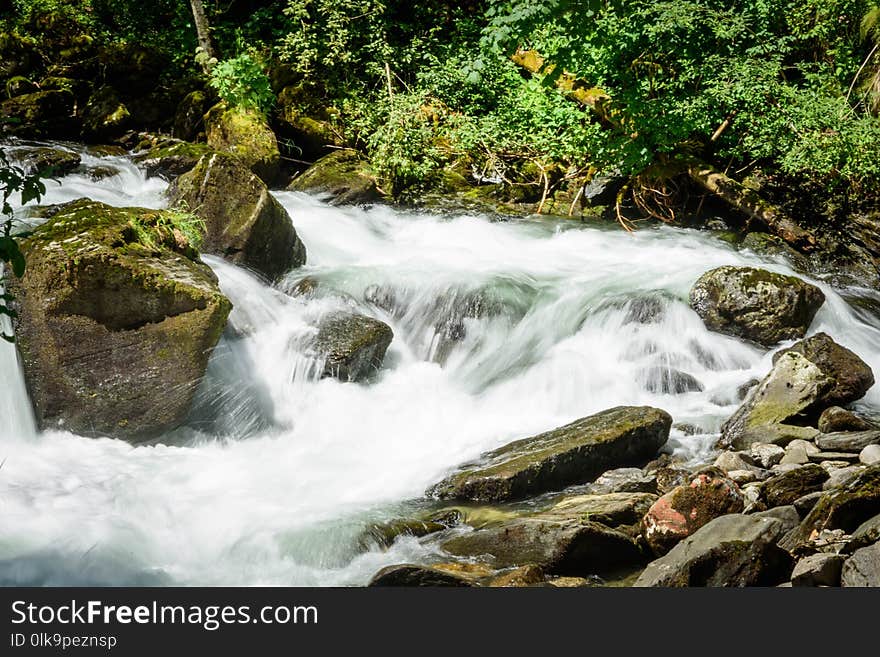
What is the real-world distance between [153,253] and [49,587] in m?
3.37

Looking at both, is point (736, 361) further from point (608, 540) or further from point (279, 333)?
point (279, 333)

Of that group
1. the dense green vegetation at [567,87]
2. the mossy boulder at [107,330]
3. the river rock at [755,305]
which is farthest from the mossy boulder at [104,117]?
the river rock at [755,305]

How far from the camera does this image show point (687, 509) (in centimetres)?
516

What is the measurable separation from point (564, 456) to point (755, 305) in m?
3.86

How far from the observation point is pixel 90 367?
22.4 ft

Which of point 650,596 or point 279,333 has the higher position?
point 650,596

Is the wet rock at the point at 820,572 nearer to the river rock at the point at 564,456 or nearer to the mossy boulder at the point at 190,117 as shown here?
the river rock at the point at 564,456

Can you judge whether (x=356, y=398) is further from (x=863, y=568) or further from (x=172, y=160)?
(x=172, y=160)

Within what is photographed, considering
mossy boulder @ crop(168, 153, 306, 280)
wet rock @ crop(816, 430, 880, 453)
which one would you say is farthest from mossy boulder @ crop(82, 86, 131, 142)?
wet rock @ crop(816, 430, 880, 453)

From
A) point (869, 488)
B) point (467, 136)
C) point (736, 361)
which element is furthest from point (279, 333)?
point (467, 136)

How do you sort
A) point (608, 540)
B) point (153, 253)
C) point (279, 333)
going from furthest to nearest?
point (279, 333)
point (153, 253)
point (608, 540)

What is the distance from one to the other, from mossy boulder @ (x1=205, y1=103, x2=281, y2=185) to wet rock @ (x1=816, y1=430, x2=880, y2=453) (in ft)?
31.8

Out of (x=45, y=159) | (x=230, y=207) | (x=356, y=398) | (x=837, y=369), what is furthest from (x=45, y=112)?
(x=837, y=369)

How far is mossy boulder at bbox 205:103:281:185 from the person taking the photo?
13203mm
